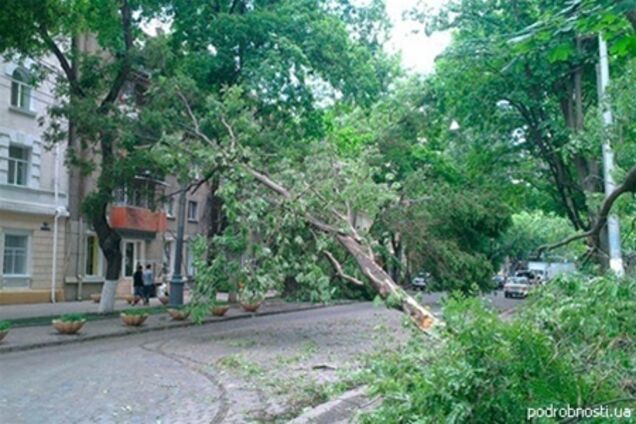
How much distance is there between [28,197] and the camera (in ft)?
90.1

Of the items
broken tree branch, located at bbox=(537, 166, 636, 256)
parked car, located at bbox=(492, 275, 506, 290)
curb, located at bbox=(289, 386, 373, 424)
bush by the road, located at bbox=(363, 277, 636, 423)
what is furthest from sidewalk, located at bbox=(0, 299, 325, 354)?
parked car, located at bbox=(492, 275, 506, 290)

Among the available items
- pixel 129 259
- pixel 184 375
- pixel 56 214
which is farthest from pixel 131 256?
pixel 184 375

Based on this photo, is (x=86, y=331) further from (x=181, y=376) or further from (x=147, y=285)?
(x=147, y=285)

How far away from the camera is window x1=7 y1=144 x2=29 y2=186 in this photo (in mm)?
27125

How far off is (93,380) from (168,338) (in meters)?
6.74

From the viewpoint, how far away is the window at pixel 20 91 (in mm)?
27212

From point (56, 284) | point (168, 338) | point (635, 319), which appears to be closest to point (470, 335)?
point (635, 319)

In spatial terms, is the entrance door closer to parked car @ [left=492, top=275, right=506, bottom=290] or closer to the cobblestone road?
the cobblestone road

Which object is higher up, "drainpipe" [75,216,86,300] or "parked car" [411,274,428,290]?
"drainpipe" [75,216,86,300]

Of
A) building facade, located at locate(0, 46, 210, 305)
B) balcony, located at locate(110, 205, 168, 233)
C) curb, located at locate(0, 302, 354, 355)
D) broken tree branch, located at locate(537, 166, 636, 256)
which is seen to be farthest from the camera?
balcony, located at locate(110, 205, 168, 233)

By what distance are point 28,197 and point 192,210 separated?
1675 cm

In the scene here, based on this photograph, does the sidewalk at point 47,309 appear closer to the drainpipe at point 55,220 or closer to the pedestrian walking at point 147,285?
the pedestrian walking at point 147,285

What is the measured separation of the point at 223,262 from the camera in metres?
14.8

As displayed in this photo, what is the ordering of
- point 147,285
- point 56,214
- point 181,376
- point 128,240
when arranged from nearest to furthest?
1. point 181,376
2. point 56,214
3. point 147,285
4. point 128,240
